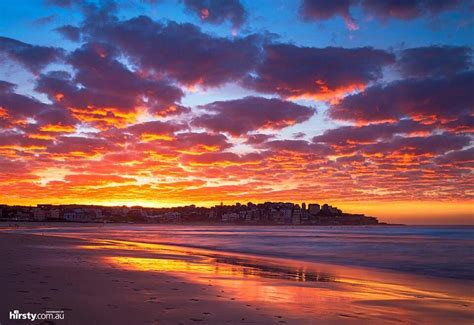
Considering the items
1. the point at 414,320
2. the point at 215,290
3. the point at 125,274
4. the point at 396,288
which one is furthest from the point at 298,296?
the point at 125,274

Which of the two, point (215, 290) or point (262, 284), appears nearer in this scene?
point (215, 290)

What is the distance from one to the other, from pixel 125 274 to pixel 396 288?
8976 millimetres

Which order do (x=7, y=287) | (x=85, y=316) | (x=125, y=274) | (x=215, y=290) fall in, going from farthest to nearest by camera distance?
(x=125, y=274) → (x=215, y=290) → (x=7, y=287) → (x=85, y=316)

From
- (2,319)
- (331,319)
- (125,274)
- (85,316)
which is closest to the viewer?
(2,319)

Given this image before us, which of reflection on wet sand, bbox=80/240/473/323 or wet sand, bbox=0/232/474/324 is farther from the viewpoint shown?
reflection on wet sand, bbox=80/240/473/323

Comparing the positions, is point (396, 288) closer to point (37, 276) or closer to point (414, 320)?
point (414, 320)

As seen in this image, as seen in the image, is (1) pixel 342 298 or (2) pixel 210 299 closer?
(2) pixel 210 299

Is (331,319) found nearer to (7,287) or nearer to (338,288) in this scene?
(338,288)

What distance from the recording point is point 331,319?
7750mm

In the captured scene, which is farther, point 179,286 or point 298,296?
point 179,286

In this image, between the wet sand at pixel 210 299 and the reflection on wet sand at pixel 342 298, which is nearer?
the wet sand at pixel 210 299

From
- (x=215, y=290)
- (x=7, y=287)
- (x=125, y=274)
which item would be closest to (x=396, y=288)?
(x=215, y=290)

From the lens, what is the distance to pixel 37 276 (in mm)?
11180

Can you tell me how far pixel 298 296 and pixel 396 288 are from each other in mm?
5058
